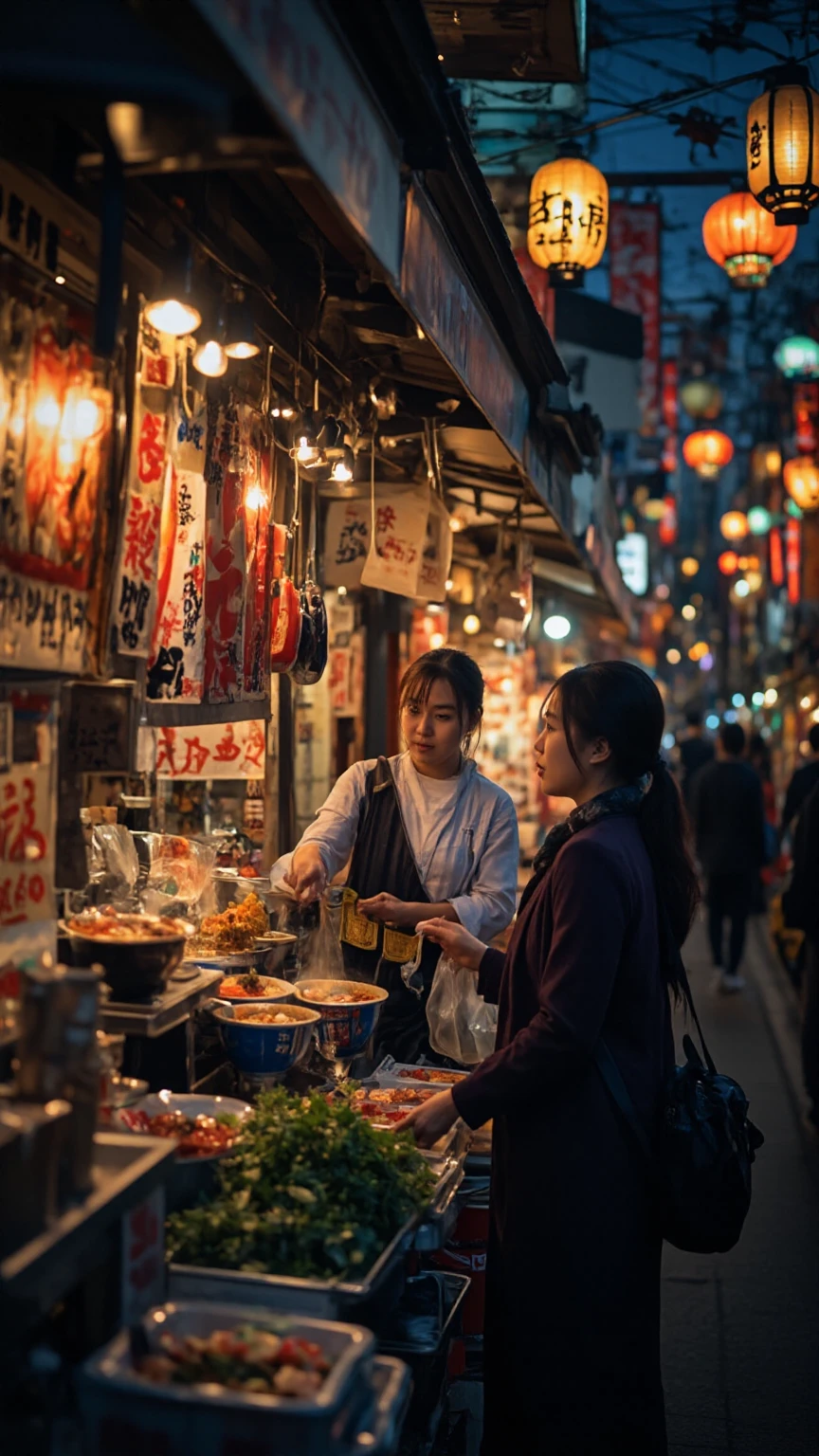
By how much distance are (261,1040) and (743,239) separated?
9.99 m

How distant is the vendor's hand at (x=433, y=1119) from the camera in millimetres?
3775

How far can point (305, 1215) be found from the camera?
122 inches

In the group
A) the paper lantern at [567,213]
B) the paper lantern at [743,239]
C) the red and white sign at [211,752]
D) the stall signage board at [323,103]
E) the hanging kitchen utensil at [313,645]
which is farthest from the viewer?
the paper lantern at [743,239]

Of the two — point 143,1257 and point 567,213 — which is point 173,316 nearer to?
point 143,1257

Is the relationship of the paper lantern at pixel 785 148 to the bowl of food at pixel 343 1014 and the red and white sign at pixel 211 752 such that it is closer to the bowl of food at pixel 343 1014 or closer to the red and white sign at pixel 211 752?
the red and white sign at pixel 211 752

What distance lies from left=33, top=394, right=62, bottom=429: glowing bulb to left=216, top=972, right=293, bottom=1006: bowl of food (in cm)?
211

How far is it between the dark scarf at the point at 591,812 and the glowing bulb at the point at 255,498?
1847 millimetres

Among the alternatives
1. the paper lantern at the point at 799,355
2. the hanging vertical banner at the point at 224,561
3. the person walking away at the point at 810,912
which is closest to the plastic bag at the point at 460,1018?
the hanging vertical banner at the point at 224,561

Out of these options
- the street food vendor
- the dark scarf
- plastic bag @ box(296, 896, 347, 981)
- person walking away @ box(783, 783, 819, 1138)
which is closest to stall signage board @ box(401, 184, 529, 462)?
the street food vendor

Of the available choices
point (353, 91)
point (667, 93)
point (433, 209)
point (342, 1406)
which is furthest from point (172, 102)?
point (667, 93)

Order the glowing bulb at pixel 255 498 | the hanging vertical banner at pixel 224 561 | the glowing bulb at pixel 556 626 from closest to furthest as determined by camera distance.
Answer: the hanging vertical banner at pixel 224 561 → the glowing bulb at pixel 255 498 → the glowing bulb at pixel 556 626

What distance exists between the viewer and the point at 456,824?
5.62 metres

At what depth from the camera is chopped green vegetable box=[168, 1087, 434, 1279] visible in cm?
299

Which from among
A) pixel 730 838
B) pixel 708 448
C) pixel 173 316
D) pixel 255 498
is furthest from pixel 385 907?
pixel 708 448
